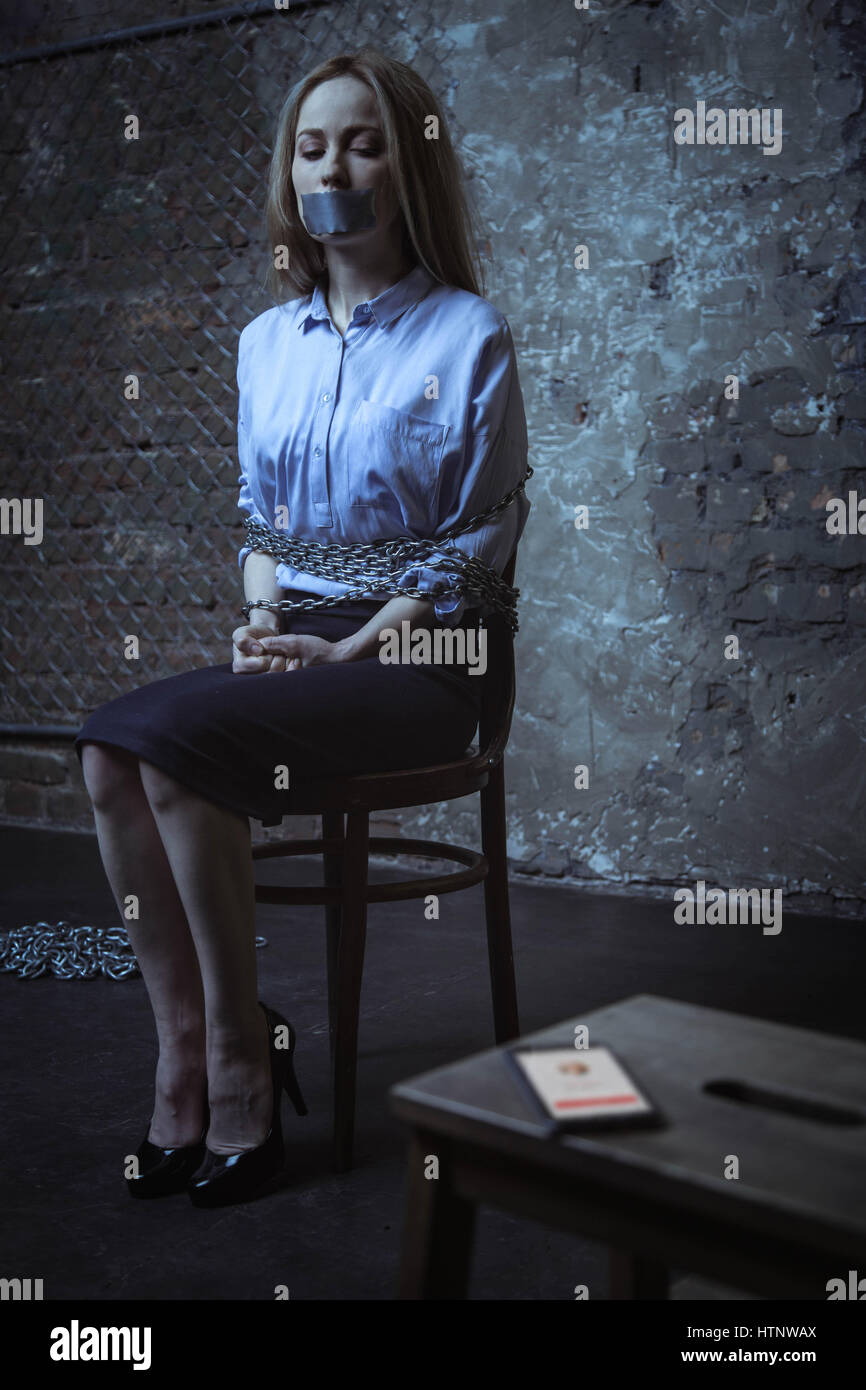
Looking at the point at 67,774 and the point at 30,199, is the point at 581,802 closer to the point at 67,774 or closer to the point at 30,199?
the point at 67,774

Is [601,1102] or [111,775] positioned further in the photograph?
[111,775]

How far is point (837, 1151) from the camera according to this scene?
2.59ft

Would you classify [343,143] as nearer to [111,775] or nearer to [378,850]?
[111,775]

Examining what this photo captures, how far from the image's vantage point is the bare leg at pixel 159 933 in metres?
1.72

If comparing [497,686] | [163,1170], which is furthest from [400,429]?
[163,1170]

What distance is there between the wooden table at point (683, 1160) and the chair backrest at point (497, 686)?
3.51 ft

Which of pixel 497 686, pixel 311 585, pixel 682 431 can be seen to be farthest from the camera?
pixel 682 431

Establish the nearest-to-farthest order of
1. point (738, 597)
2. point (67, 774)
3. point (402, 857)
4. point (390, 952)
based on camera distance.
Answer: point (390, 952)
point (738, 597)
point (402, 857)
point (67, 774)

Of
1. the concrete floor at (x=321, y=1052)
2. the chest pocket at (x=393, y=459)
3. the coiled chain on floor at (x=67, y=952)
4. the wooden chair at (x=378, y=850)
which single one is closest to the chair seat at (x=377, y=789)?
the wooden chair at (x=378, y=850)

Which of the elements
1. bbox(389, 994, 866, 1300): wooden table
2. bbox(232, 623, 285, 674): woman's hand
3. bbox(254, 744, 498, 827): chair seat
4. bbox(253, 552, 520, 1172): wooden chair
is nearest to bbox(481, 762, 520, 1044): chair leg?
bbox(253, 552, 520, 1172): wooden chair

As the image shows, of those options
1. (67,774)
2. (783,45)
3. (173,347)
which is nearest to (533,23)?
(783,45)

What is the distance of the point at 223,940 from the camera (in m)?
1.65

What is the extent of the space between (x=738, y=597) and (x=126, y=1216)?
206cm

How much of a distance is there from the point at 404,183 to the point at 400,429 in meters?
0.37
